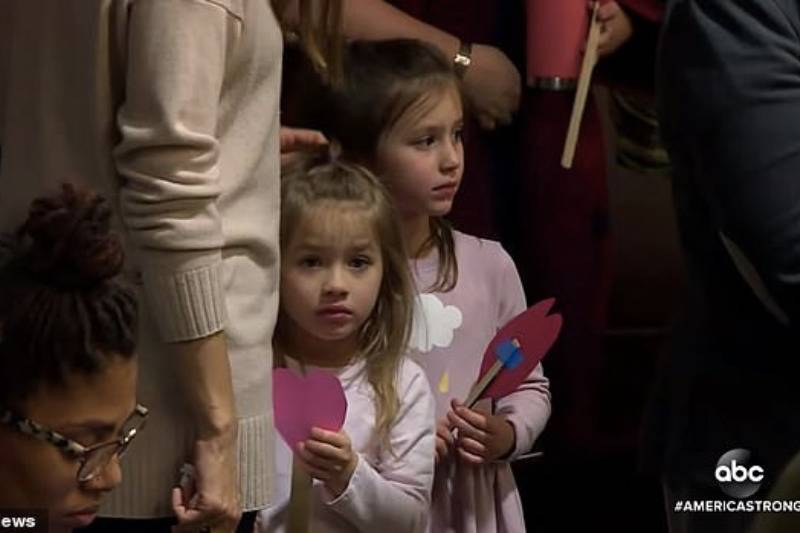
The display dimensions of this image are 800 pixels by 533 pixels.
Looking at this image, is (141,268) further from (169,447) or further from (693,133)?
(693,133)

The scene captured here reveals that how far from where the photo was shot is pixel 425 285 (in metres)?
1.32

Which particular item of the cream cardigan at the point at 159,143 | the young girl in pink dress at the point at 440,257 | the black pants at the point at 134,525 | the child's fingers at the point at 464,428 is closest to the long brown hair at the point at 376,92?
the young girl in pink dress at the point at 440,257

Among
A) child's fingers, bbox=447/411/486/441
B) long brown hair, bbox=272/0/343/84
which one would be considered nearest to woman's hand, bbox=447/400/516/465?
child's fingers, bbox=447/411/486/441

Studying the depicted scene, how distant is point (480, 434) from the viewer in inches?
51.9

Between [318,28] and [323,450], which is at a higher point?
[318,28]

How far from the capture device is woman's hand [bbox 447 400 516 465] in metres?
1.31

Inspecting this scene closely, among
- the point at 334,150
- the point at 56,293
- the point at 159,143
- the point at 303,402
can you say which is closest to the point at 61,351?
the point at 56,293

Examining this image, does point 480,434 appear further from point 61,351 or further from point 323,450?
point 61,351

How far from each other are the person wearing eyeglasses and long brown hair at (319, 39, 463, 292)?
1.17ft

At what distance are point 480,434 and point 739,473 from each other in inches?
10.7

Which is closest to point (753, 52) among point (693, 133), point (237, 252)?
point (693, 133)

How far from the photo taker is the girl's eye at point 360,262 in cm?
124

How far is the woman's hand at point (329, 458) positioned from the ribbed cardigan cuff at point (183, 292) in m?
0.21

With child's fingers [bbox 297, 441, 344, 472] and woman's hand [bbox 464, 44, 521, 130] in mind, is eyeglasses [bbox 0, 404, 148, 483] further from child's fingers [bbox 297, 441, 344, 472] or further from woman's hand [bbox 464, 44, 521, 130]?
woman's hand [bbox 464, 44, 521, 130]
